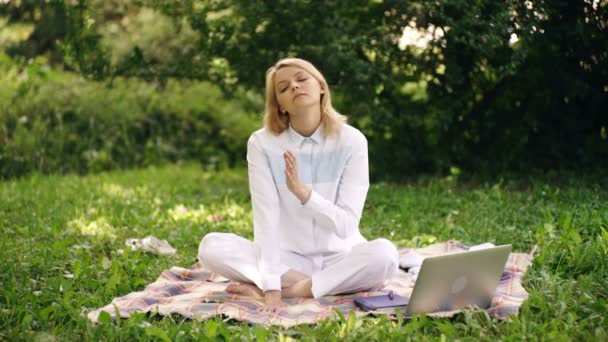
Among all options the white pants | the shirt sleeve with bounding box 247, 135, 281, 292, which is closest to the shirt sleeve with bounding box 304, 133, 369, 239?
the white pants

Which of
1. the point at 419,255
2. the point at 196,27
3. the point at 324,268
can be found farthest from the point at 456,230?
the point at 196,27

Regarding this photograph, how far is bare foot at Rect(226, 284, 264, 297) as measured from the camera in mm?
3814

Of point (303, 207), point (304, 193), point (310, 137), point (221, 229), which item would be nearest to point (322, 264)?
point (303, 207)

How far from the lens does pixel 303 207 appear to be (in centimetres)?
388

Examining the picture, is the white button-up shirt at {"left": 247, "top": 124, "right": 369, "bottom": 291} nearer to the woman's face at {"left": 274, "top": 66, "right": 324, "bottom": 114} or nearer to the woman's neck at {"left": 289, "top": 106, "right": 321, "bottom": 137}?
the woman's neck at {"left": 289, "top": 106, "right": 321, "bottom": 137}

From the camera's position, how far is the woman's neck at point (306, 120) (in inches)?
153

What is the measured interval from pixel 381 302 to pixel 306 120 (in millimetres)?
1041

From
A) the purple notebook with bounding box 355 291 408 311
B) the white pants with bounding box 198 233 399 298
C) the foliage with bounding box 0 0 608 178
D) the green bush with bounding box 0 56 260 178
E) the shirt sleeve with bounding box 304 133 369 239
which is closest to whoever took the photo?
the purple notebook with bounding box 355 291 408 311

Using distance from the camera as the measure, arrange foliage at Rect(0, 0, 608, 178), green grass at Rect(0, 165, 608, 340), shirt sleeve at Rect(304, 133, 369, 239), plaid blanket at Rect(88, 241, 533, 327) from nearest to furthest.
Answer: green grass at Rect(0, 165, 608, 340) → plaid blanket at Rect(88, 241, 533, 327) → shirt sleeve at Rect(304, 133, 369, 239) → foliage at Rect(0, 0, 608, 178)

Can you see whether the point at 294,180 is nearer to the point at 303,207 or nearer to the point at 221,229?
the point at 303,207

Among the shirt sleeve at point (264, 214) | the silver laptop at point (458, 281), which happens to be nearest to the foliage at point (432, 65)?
the shirt sleeve at point (264, 214)

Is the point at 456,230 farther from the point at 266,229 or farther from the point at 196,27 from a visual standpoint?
the point at 196,27

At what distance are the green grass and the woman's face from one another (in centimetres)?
117

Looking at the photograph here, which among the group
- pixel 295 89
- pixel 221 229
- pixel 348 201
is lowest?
pixel 221 229
